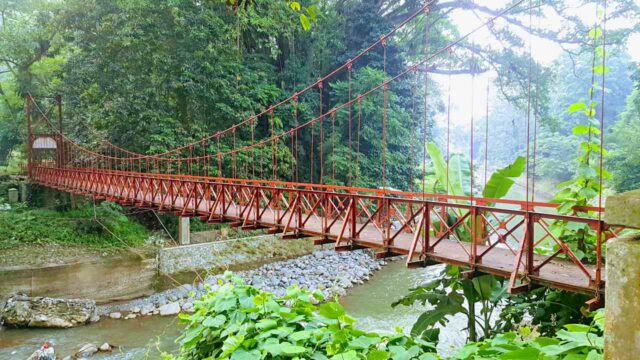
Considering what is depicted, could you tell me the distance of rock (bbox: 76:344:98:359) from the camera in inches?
230

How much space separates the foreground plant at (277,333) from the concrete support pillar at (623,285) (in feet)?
2.02

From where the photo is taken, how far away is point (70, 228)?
10750 millimetres

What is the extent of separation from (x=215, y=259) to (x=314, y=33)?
24.6ft

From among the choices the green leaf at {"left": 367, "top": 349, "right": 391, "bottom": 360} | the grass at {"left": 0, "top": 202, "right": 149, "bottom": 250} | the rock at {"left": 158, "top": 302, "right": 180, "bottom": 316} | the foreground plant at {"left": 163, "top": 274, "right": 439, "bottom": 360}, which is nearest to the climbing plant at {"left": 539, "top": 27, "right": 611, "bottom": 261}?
the foreground plant at {"left": 163, "top": 274, "right": 439, "bottom": 360}

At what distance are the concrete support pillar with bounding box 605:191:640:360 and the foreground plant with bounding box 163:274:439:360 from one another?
62 centimetres

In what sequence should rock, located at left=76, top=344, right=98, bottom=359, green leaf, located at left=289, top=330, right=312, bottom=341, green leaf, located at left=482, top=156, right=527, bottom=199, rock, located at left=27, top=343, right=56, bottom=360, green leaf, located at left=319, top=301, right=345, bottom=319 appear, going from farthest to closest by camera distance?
rock, located at left=76, top=344, right=98, bottom=359 < rock, located at left=27, top=343, right=56, bottom=360 < green leaf, located at left=482, top=156, right=527, bottom=199 < green leaf, located at left=319, top=301, right=345, bottom=319 < green leaf, located at left=289, top=330, right=312, bottom=341

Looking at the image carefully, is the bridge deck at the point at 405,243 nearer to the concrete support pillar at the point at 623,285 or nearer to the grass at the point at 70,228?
the concrete support pillar at the point at 623,285

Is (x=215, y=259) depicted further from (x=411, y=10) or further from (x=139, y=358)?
(x=411, y=10)

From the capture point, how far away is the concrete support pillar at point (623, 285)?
2.07 feet

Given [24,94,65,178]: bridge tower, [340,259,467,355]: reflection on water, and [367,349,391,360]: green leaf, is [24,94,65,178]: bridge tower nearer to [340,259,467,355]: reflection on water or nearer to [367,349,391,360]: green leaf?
[340,259,467,355]: reflection on water

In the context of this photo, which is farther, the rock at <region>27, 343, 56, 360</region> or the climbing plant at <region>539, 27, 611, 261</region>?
the rock at <region>27, 343, 56, 360</region>

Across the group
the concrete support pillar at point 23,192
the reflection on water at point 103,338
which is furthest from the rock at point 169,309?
the concrete support pillar at point 23,192

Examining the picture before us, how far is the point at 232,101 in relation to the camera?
12.0 m

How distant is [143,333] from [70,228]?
17.6ft
